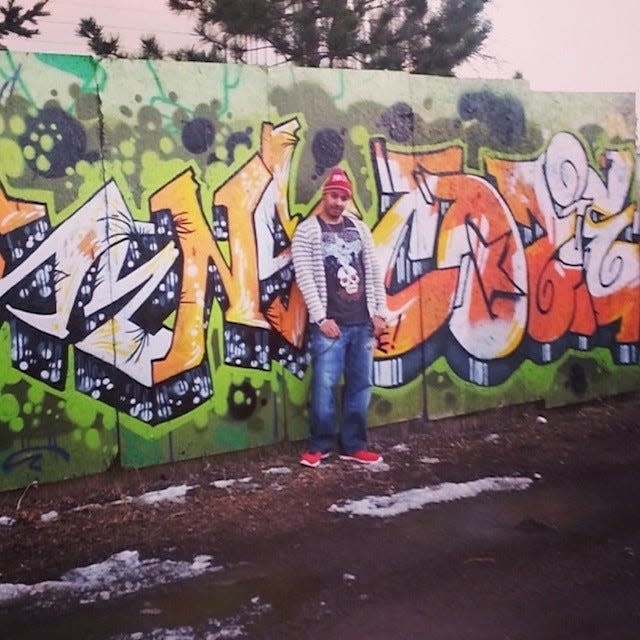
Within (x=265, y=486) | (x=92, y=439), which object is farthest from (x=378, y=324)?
(x=92, y=439)

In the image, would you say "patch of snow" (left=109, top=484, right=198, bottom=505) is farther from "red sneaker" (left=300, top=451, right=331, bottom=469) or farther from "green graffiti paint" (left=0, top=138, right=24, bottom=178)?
"green graffiti paint" (left=0, top=138, right=24, bottom=178)

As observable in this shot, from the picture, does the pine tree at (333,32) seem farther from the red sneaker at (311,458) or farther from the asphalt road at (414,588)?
the asphalt road at (414,588)

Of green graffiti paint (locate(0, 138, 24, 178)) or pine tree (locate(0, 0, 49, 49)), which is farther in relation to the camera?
pine tree (locate(0, 0, 49, 49))

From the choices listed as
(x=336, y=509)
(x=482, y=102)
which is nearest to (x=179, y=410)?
(x=336, y=509)

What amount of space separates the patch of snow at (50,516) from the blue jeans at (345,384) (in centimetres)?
188

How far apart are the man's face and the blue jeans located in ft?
2.65

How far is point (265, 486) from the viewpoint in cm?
570

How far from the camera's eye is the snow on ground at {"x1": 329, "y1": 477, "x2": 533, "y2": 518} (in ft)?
17.1

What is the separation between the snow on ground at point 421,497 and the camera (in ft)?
17.1

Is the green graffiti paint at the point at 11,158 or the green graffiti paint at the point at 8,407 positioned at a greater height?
the green graffiti paint at the point at 11,158

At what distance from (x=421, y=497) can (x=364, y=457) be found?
83cm

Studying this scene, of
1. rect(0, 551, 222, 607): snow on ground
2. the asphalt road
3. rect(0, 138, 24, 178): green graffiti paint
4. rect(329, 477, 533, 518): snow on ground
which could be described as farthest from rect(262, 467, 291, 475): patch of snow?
rect(0, 138, 24, 178): green graffiti paint

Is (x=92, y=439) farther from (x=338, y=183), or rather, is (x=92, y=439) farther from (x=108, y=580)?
(x=338, y=183)

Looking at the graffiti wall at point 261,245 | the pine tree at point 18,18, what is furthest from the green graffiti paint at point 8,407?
the pine tree at point 18,18
